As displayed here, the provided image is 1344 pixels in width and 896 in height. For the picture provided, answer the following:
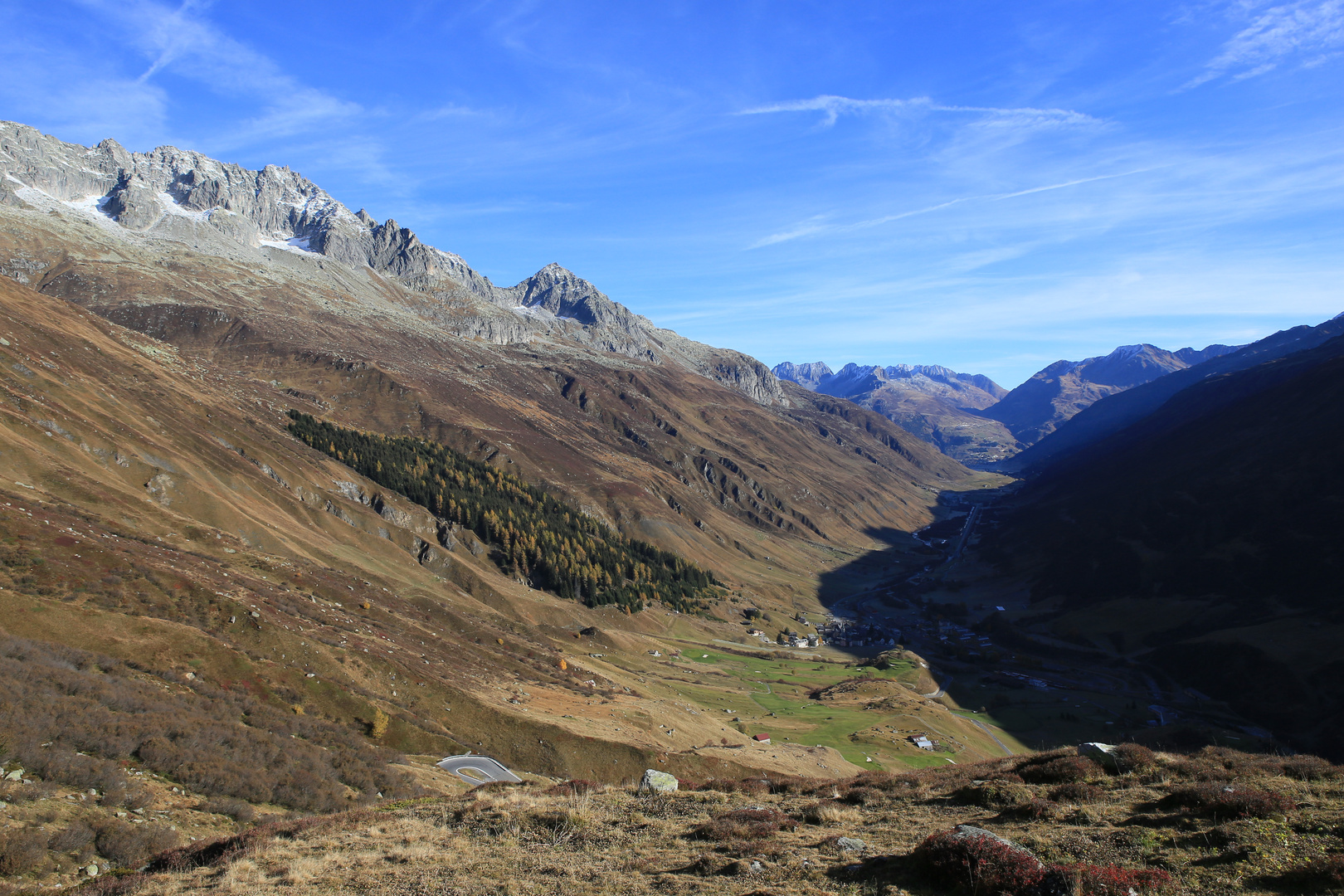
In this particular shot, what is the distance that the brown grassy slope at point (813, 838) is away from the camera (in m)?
16.9

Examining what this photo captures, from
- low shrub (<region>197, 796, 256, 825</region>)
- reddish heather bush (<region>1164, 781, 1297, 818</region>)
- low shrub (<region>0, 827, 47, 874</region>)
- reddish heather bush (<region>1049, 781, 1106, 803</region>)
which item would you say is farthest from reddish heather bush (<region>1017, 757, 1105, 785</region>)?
low shrub (<region>0, 827, 47, 874</region>)

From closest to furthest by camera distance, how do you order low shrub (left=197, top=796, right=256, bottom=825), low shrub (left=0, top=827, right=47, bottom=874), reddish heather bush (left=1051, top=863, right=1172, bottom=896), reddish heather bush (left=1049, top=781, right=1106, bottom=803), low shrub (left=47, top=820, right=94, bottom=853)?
reddish heather bush (left=1051, top=863, right=1172, bottom=896)
low shrub (left=0, top=827, right=47, bottom=874)
low shrub (left=47, top=820, right=94, bottom=853)
reddish heather bush (left=1049, top=781, right=1106, bottom=803)
low shrub (left=197, top=796, right=256, bottom=825)

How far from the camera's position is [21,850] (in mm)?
20703

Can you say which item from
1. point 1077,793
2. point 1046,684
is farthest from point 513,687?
point 1046,684

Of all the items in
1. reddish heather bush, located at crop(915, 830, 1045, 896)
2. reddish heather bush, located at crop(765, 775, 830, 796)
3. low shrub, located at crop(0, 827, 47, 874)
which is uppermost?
reddish heather bush, located at crop(915, 830, 1045, 896)

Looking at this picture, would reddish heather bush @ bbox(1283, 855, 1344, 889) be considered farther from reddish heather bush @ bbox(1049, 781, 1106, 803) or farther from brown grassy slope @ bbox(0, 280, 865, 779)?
brown grassy slope @ bbox(0, 280, 865, 779)

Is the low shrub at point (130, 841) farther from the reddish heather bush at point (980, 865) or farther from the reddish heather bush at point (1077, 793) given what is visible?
the reddish heather bush at point (1077, 793)

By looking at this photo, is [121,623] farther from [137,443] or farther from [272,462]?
[272,462]

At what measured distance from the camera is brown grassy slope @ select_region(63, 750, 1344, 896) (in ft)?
55.4

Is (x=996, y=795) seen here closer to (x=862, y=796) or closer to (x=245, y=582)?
(x=862, y=796)

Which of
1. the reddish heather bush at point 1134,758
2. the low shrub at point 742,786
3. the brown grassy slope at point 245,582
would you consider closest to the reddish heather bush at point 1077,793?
the reddish heather bush at point 1134,758

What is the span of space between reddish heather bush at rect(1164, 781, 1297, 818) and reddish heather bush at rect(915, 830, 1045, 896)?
24.3 ft

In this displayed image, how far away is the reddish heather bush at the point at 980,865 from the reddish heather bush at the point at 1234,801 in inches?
291

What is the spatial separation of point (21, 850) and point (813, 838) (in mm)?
24737
